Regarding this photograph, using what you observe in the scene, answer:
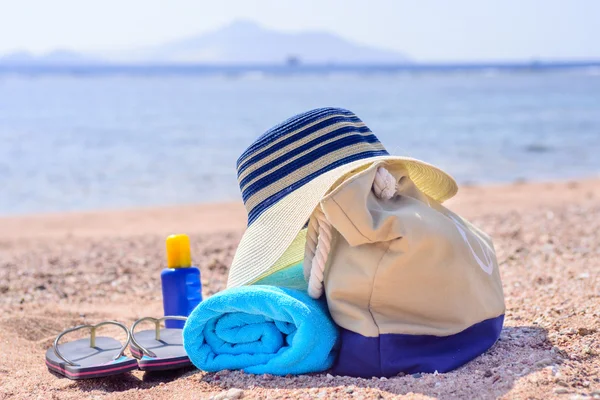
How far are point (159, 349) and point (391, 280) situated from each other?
45.5 inches

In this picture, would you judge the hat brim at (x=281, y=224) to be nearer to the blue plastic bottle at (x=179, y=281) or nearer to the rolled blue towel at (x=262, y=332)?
the rolled blue towel at (x=262, y=332)

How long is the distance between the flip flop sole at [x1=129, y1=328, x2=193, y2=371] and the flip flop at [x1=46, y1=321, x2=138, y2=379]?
58mm

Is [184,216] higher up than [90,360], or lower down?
lower down

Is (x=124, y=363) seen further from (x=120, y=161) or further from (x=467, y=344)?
(x=120, y=161)

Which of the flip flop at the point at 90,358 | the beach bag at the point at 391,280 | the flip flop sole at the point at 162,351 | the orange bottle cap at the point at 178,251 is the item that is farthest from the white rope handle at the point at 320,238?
the orange bottle cap at the point at 178,251

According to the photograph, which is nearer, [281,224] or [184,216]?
[281,224]

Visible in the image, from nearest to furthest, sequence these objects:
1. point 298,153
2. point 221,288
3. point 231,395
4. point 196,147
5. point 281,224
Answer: point 231,395 → point 281,224 → point 298,153 → point 221,288 → point 196,147

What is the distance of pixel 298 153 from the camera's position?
9.29ft

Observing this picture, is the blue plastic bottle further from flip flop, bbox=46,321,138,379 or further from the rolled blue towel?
the rolled blue towel

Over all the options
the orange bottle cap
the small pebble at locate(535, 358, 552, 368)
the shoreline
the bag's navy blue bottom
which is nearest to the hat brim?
the bag's navy blue bottom

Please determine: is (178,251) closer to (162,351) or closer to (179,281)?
(179,281)

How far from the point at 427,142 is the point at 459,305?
1538 centimetres

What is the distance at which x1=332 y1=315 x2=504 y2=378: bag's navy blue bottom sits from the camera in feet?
8.38

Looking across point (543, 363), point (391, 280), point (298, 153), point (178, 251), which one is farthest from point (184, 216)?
point (543, 363)
